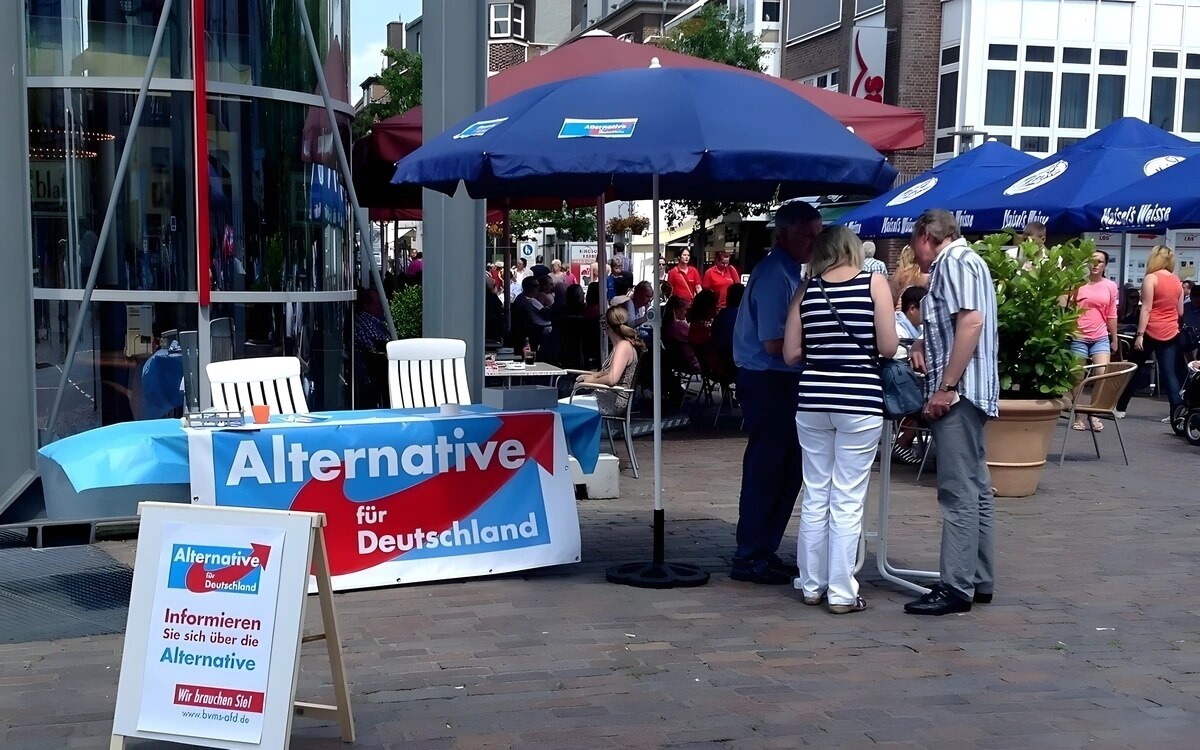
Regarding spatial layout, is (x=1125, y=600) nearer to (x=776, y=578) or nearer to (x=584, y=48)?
(x=776, y=578)

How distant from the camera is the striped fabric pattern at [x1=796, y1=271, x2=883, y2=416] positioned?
Result: 585cm

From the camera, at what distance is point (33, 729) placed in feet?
14.6

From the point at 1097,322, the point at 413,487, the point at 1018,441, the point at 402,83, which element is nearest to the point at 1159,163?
the point at 1097,322

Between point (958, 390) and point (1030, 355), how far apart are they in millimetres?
3479

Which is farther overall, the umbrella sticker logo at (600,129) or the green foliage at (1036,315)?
the green foliage at (1036,315)

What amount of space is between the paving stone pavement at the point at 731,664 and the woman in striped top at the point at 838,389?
1.29 feet

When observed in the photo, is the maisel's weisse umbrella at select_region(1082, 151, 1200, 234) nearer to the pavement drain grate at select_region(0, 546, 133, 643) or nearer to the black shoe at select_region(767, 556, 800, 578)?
the black shoe at select_region(767, 556, 800, 578)

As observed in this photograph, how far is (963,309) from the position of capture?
19.6 feet

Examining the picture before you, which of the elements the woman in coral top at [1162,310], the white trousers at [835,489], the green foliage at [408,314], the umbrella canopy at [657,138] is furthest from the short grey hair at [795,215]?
the woman in coral top at [1162,310]

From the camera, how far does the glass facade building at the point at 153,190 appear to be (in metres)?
8.62

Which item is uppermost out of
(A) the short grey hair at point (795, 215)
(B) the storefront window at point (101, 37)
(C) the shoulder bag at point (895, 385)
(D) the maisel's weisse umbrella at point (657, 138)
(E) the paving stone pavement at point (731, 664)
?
(B) the storefront window at point (101, 37)

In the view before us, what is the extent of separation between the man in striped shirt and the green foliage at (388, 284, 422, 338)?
5084 mm

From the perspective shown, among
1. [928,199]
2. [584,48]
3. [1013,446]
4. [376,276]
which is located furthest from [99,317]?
[928,199]

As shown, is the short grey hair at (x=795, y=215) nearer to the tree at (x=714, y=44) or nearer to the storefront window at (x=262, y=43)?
the storefront window at (x=262, y=43)
